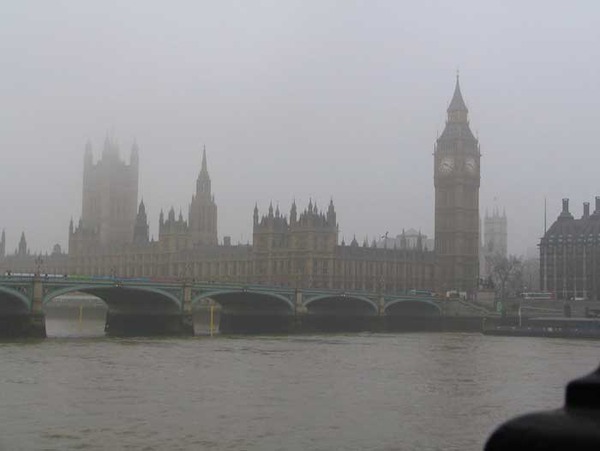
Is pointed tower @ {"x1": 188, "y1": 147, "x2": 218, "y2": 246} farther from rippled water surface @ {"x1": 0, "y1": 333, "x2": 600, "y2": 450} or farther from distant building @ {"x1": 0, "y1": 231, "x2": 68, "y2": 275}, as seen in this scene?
rippled water surface @ {"x1": 0, "y1": 333, "x2": 600, "y2": 450}

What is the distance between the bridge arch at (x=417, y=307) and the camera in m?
62.0

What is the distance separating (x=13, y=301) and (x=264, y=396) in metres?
25.4

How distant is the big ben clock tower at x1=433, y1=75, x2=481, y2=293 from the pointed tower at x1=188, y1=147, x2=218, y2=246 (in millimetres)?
28707

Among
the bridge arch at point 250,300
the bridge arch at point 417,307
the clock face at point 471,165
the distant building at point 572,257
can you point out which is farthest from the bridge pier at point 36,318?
the clock face at point 471,165

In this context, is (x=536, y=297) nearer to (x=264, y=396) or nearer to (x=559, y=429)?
(x=264, y=396)

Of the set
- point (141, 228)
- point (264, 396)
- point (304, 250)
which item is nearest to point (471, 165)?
point (304, 250)

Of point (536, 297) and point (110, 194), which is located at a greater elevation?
point (110, 194)

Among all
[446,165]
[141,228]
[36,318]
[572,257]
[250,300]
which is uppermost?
[446,165]

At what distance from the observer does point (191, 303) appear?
→ 152 ft

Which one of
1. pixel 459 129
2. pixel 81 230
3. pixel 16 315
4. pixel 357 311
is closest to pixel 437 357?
pixel 16 315

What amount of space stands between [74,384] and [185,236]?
77.5m

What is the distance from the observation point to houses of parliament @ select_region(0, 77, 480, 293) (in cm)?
8081

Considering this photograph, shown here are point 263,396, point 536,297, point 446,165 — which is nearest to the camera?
point 263,396

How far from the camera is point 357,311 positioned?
195ft
